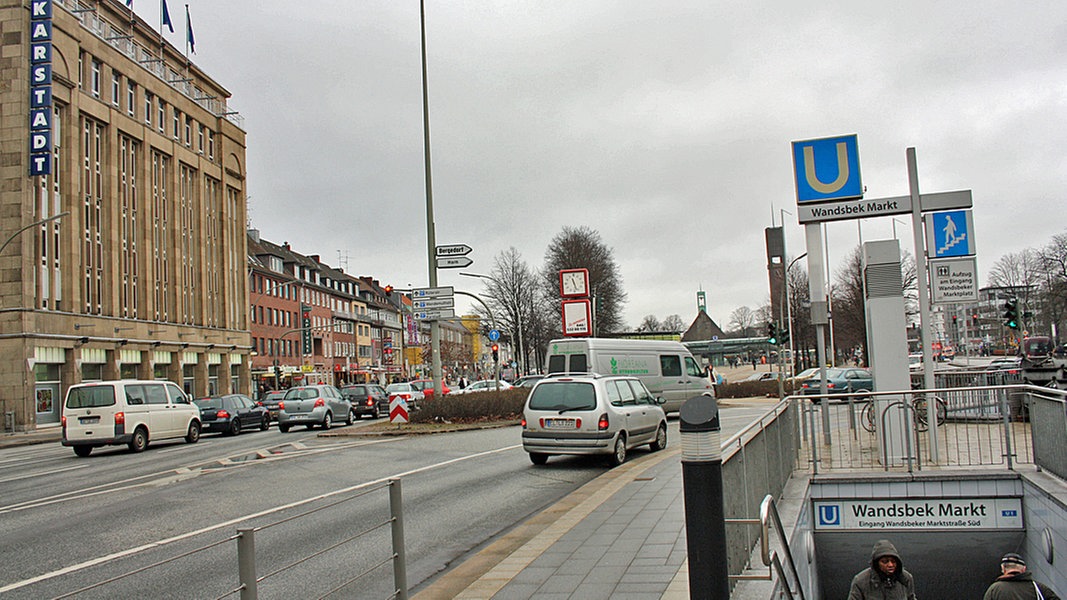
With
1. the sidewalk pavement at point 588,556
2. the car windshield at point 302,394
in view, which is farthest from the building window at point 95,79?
the sidewalk pavement at point 588,556

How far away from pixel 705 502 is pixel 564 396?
10.1m

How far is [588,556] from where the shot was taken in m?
7.63

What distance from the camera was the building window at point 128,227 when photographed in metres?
48.7

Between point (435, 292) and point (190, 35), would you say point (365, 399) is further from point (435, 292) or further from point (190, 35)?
point (190, 35)

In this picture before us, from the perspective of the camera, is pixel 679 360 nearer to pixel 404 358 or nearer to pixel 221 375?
pixel 221 375

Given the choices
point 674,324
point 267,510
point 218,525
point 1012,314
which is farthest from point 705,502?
point 674,324

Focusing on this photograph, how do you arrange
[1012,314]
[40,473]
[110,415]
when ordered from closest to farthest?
1. [40,473]
2. [110,415]
3. [1012,314]

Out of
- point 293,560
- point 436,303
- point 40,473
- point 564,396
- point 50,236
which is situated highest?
point 50,236

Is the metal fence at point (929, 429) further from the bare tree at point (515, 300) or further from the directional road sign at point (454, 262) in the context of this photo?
the bare tree at point (515, 300)

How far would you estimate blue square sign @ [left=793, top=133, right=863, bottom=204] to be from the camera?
13.5m

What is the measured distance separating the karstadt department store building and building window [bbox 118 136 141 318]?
0.10 metres

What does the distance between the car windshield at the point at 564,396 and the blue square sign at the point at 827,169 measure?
4660mm

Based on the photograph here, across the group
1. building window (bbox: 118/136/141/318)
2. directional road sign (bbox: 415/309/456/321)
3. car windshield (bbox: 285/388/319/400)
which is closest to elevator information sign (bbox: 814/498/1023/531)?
directional road sign (bbox: 415/309/456/321)

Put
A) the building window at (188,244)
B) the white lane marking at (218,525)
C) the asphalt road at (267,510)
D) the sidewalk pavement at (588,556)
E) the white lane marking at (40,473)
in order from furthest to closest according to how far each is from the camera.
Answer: the building window at (188,244)
the white lane marking at (40,473)
the sidewalk pavement at (588,556)
the asphalt road at (267,510)
the white lane marking at (218,525)
